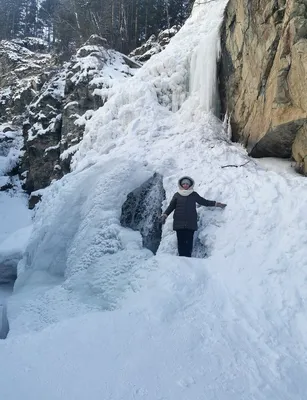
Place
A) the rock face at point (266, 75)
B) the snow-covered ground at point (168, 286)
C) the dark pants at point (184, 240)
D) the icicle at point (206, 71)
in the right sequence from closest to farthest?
the snow-covered ground at point (168, 286) → the dark pants at point (184, 240) → the rock face at point (266, 75) → the icicle at point (206, 71)

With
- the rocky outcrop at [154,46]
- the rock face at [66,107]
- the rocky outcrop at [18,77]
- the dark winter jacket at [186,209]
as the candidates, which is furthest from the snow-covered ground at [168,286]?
the rocky outcrop at [18,77]

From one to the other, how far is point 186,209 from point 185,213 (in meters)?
0.07

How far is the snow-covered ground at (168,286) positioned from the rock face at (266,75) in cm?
44

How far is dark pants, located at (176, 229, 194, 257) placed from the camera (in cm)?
573

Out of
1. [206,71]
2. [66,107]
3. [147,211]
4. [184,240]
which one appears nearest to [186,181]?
[184,240]

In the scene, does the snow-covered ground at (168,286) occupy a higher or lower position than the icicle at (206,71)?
lower

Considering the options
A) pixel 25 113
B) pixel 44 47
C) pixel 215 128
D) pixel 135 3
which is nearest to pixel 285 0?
pixel 215 128

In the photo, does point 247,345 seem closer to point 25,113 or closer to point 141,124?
point 141,124

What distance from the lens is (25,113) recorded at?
68.4 ft

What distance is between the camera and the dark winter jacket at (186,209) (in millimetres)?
5750

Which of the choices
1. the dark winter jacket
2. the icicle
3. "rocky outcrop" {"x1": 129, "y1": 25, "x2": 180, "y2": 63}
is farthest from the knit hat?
"rocky outcrop" {"x1": 129, "y1": 25, "x2": 180, "y2": 63}

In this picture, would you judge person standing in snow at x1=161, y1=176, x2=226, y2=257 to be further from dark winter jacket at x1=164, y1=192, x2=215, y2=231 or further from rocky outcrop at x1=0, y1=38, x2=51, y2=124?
rocky outcrop at x1=0, y1=38, x2=51, y2=124

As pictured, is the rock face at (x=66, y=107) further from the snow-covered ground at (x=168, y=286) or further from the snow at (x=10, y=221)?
the snow-covered ground at (x=168, y=286)

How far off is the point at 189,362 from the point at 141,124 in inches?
253
